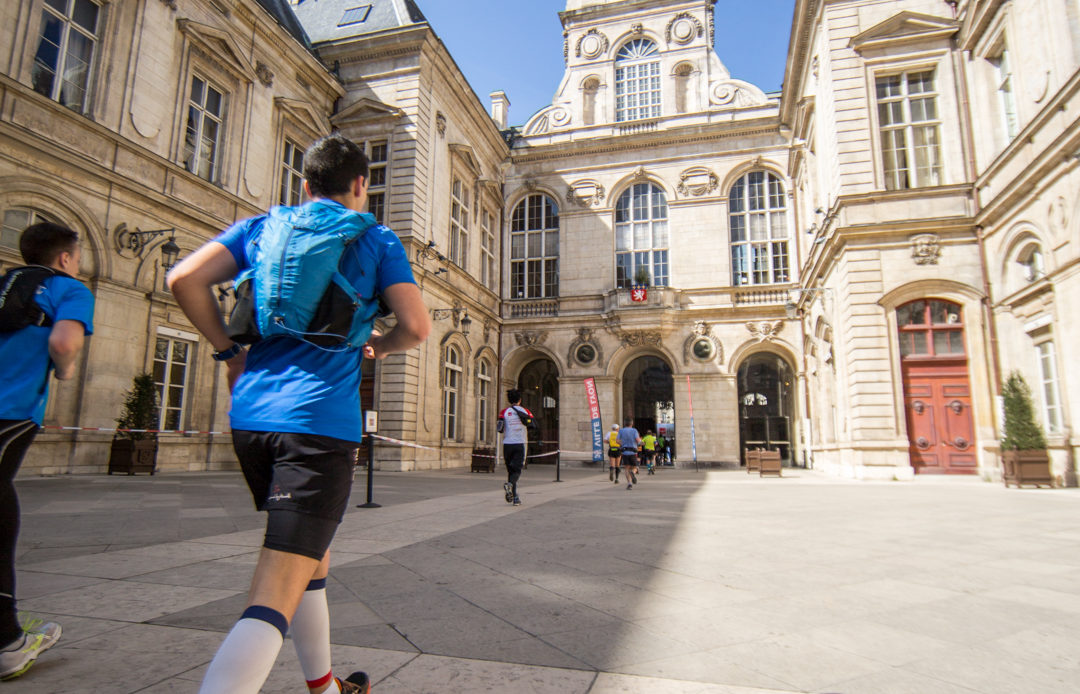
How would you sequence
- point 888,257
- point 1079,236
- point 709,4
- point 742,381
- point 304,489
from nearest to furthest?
point 304,489, point 1079,236, point 888,257, point 742,381, point 709,4

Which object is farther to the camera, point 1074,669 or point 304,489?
point 1074,669

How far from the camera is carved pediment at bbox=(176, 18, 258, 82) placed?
45.0ft

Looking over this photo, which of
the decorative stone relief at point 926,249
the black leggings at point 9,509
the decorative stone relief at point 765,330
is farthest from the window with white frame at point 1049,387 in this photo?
the black leggings at point 9,509

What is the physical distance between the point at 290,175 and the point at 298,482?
58.8 ft

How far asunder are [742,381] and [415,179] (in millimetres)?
14508

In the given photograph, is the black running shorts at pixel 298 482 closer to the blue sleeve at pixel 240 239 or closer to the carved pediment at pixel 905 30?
the blue sleeve at pixel 240 239

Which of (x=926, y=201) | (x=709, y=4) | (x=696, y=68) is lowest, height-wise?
(x=926, y=201)

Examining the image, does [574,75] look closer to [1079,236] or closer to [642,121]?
[642,121]

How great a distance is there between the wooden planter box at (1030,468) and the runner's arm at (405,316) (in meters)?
13.9

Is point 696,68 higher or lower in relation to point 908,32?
higher

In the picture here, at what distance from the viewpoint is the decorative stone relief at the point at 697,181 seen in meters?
24.0

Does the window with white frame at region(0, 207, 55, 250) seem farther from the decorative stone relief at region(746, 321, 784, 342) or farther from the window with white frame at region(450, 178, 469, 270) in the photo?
the decorative stone relief at region(746, 321, 784, 342)

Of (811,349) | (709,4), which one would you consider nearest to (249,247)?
(811,349)

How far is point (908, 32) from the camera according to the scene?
620 inches
